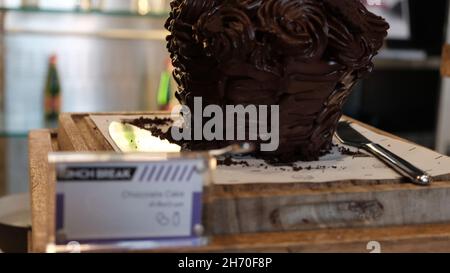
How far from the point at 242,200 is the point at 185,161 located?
0.17m

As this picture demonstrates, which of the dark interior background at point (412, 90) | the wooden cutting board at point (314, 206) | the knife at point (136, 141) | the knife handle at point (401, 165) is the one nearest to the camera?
the wooden cutting board at point (314, 206)

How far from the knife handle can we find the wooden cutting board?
0.02 metres

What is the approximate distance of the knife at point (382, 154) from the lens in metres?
1.04

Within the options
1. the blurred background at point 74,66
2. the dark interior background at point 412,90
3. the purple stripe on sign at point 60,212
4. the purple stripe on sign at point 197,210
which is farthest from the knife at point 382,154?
the dark interior background at point 412,90

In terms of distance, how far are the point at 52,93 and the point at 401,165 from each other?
1.59 metres

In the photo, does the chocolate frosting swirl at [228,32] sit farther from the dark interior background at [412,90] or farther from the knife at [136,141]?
the dark interior background at [412,90]

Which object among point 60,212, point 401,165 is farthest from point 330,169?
point 60,212

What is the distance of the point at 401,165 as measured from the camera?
1.10 m

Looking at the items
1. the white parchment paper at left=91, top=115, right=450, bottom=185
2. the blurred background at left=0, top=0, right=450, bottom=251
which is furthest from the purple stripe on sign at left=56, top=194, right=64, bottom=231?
the blurred background at left=0, top=0, right=450, bottom=251

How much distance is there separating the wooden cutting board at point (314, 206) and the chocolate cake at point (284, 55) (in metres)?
0.17

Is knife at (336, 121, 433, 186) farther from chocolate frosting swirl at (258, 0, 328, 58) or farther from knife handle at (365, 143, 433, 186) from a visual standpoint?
chocolate frosting swirl at (258, 0, 328, 58)

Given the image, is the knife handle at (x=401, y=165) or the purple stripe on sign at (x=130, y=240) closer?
the purple stripe on sign at (x=130, y=240)

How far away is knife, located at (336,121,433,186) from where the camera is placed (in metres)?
1.04
